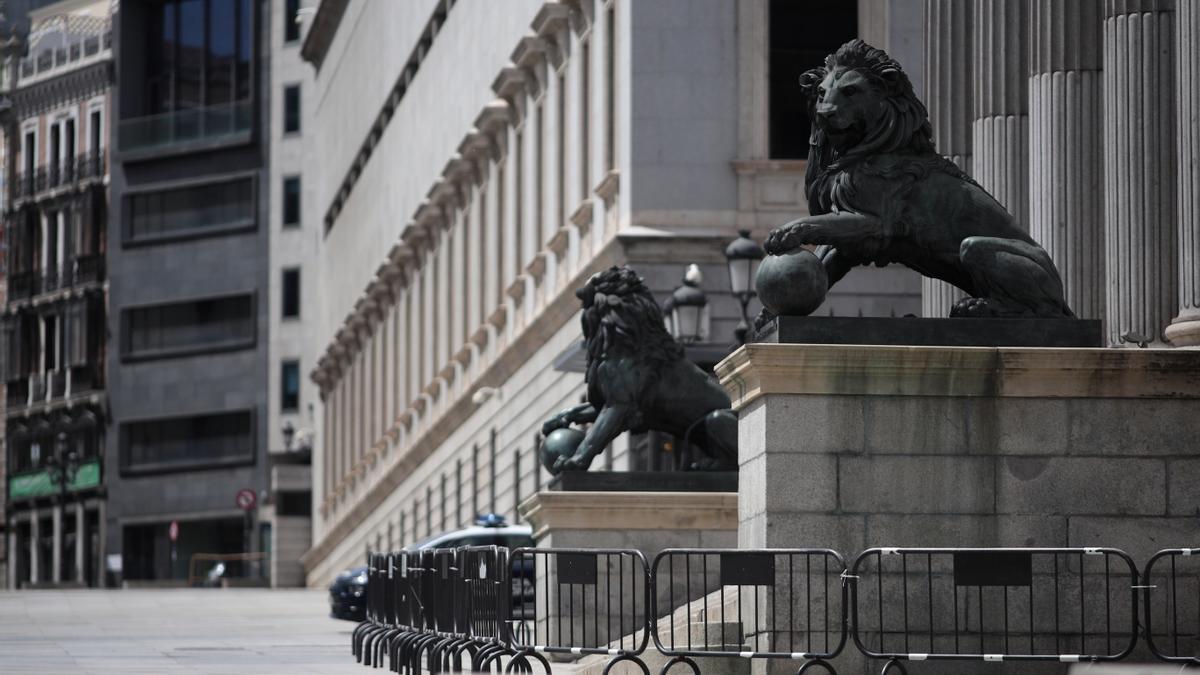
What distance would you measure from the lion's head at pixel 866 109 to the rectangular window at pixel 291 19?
100064 millimetres

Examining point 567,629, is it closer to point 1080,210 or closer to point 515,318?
point 1080,210

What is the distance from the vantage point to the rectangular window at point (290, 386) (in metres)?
115

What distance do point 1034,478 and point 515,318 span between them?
3724 cm

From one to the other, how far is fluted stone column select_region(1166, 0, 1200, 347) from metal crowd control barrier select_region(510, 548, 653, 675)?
4441 mm

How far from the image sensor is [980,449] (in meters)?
17.3

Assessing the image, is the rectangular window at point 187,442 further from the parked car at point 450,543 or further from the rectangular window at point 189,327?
the parked car at point 450,543

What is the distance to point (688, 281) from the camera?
31.8 m

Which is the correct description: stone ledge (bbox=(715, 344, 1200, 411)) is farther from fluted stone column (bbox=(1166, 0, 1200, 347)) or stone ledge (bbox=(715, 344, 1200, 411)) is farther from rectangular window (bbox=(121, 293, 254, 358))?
rectangular window (bbox=(121, 293, 254, 358))

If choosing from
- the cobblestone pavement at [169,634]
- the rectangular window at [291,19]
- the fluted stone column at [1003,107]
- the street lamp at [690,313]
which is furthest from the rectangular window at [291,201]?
the fluted stone column at [1003,107]

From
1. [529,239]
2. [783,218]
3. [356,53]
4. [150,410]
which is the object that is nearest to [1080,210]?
[783,218]

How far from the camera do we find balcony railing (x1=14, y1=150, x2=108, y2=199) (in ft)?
398

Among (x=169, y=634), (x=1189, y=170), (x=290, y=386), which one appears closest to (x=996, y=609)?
(x=1189, y=170)

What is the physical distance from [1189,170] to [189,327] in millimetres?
101321

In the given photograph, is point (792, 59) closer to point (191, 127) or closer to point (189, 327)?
point (191, 127)
